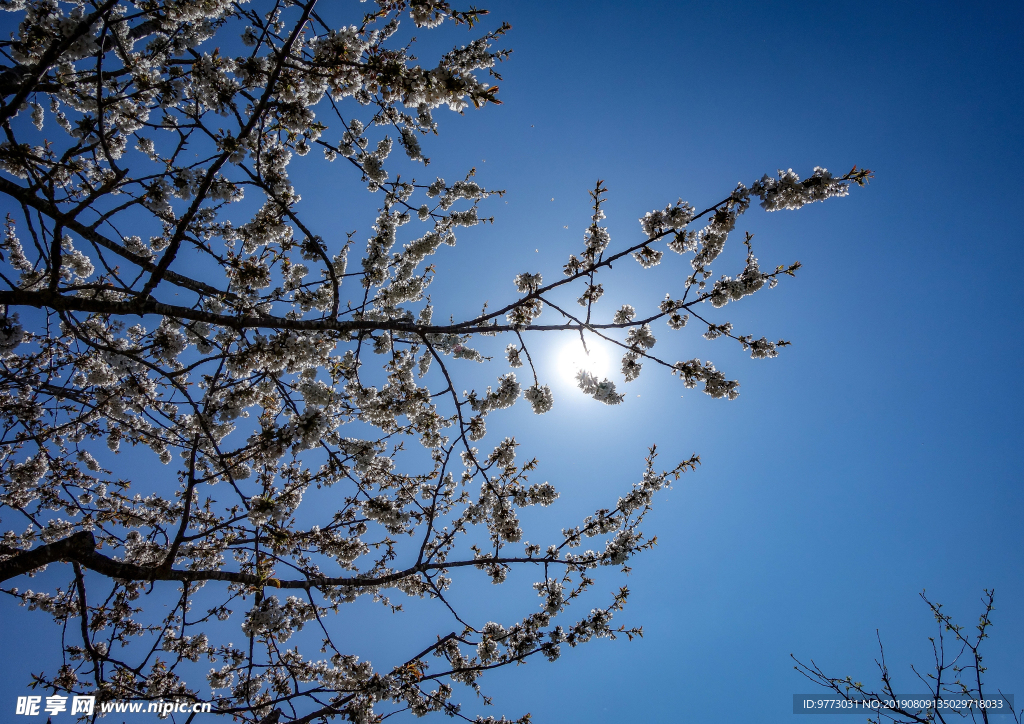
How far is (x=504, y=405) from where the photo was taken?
19.2ft

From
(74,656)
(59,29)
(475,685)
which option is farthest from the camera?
(74,656)

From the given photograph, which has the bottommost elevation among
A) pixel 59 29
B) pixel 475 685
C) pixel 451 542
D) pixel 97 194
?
pixel 475 685

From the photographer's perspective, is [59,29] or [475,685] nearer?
[59,29]

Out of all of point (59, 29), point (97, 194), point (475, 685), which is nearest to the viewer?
point (97, 194)

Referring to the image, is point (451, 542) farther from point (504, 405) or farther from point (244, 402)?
point (244, 402)

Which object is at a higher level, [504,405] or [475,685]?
[504,405]

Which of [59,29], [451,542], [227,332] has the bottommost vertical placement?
[451,542]

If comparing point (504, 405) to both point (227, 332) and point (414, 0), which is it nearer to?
point (227, 332)

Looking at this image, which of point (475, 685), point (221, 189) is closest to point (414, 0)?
point (221, 189)

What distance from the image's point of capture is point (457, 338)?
7.07 m

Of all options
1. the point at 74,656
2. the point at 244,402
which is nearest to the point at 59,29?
the point at 244,402

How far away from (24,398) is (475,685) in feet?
28.2

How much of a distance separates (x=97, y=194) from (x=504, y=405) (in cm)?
482

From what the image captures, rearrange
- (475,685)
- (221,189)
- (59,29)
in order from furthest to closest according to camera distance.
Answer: (475,685) < (221,189) < (59,29)
